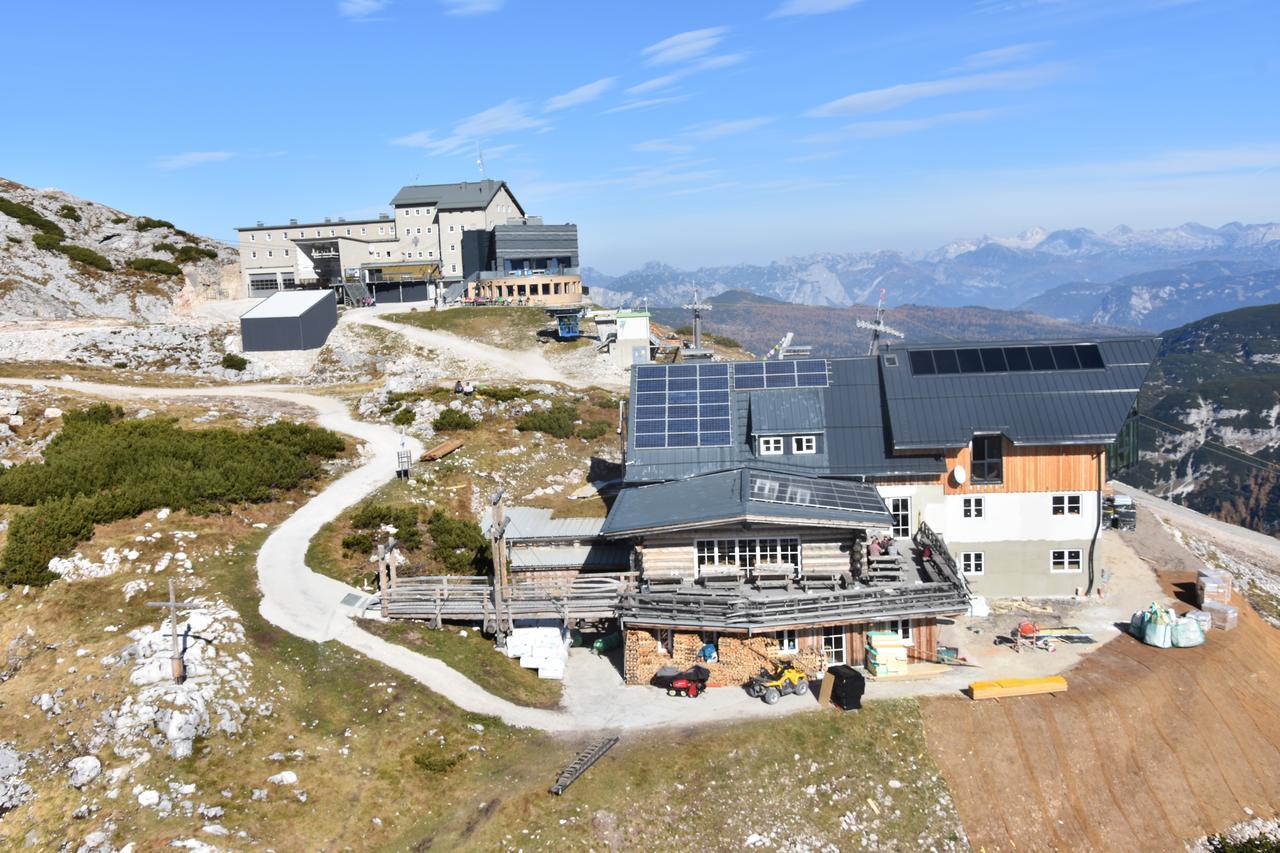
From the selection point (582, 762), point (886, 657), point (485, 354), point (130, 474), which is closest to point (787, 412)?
point (886, 657)

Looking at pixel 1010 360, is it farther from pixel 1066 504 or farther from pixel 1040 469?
pixel 1066 504

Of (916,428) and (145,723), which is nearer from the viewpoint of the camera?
(145,723)

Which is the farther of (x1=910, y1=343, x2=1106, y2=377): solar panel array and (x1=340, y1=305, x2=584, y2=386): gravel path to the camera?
(x1=340, y1=305, x2=584, y2=386): gravel path

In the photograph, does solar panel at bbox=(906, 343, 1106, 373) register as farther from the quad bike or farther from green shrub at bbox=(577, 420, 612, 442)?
green shrub at bbox=(577, 420, 612, 442)

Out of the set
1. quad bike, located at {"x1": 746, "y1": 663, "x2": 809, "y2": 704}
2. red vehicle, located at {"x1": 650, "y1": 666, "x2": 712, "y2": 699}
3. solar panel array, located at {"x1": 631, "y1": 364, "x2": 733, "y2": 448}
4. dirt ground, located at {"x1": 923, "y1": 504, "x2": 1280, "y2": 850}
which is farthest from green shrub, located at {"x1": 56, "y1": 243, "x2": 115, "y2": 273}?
dirt ground, located at {"x1": 923, "y1": 504, "x2": 1280, "y2": 850}

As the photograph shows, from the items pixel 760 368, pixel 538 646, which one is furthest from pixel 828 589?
pixel 760 368

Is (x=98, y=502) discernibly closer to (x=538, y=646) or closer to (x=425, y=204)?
(x=538, y=646)

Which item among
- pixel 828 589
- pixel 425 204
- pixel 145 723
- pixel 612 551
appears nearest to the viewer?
pixel 145 723
